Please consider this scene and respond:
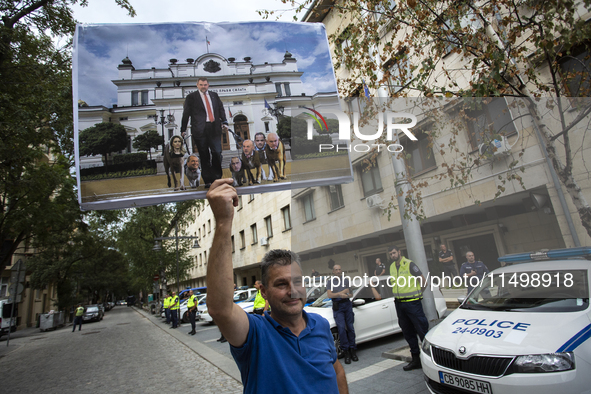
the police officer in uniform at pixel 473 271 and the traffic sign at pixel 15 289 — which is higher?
the traffic sign at pixel 15 289

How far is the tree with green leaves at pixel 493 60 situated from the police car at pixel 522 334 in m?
0.61

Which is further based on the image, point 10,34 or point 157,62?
point 10,34

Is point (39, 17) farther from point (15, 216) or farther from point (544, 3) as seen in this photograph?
point (544, 3)

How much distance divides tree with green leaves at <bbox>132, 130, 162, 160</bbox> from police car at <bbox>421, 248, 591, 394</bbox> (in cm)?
346

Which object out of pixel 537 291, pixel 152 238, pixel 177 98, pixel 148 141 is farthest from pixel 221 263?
pixel 152 238

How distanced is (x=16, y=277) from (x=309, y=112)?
1548 centimetres

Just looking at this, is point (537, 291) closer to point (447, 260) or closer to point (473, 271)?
point (473, 271)

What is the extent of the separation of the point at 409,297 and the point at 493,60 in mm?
3282

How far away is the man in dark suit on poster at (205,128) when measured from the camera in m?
2.91

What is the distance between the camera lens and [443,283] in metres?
4.38

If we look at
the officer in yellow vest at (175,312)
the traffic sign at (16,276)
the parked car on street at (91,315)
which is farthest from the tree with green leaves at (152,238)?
the traffic sign at (16,276)

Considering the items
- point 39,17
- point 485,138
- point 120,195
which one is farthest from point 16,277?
point 485,138

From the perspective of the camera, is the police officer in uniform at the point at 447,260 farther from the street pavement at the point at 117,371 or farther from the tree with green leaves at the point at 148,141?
the street pavement at the point at 117,371

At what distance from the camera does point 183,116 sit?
292cm
